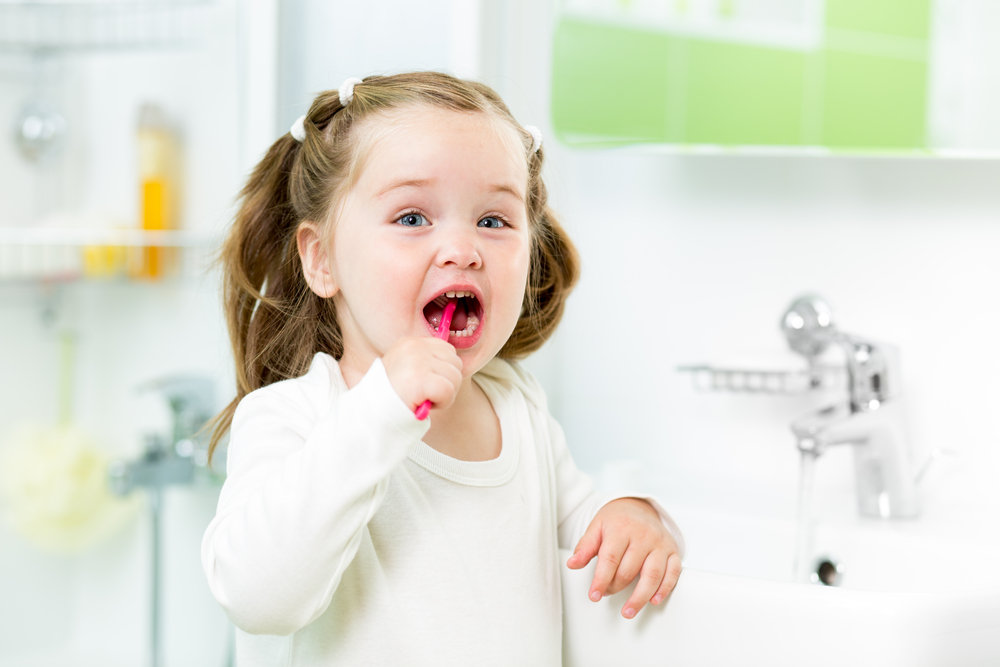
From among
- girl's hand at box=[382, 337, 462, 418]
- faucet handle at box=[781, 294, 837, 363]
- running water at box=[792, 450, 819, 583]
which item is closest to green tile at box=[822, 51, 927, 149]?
faucet handle at box=[781, 294, 837, 363]

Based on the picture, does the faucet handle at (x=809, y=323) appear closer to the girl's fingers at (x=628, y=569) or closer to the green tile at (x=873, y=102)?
the green tile at (x=873, y=102)

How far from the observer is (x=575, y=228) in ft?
4.55

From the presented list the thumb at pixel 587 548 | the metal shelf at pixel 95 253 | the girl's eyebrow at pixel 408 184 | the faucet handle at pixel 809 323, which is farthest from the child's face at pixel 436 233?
the metal shelf at pixel 95 253

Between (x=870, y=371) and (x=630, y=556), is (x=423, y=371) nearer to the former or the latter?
(x=630, y=556)

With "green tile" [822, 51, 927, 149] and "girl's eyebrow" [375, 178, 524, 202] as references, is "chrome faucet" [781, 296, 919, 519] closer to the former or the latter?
"green tile" [822, 51, 927, 149]

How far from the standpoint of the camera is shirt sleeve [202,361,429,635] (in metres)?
0.65

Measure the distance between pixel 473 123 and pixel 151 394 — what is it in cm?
109

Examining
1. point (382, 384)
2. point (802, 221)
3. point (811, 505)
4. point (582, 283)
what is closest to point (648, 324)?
point (582, 283)

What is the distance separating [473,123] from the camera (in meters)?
0.78

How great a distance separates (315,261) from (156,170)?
2.74 feet

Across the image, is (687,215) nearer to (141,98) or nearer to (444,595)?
(444,595)

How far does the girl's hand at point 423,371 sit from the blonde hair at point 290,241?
18cm

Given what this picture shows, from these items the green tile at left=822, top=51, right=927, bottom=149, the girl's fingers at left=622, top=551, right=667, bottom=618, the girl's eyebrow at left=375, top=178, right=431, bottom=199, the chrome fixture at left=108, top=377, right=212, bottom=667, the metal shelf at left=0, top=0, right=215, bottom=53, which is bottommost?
the chrome fixture at left=108, top=377, right=212, bottom=667

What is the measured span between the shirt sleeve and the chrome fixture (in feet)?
3.02
